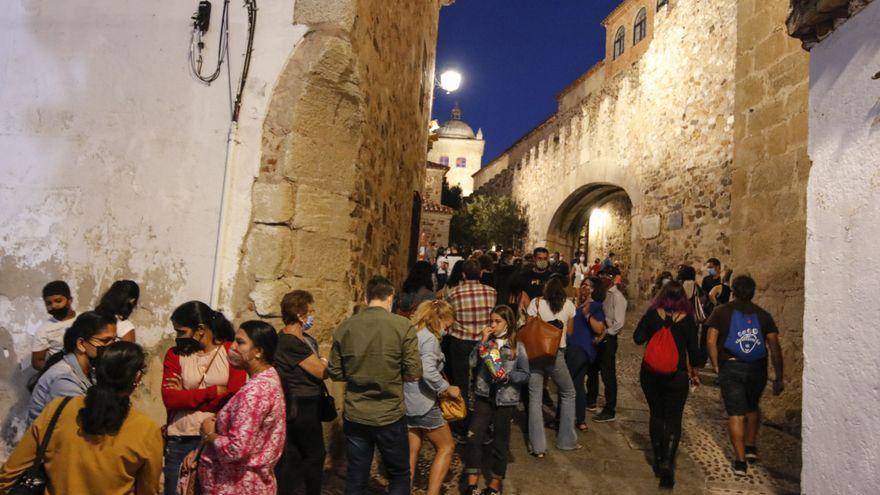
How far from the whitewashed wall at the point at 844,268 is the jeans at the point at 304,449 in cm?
290

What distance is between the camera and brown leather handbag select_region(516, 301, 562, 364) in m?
4.71

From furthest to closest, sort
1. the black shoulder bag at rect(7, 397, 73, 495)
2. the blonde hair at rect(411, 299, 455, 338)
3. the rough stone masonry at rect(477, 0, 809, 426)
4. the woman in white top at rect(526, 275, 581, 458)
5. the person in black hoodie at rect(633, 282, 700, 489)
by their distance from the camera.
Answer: the rough stone masonry at rect(477, 0, 809, 426) → the woman in white top at rect(526, 275, 581, 458) → the person in black hoodie at rect(633, 282, 700, 489) → the blonde hair at rect(411, 299, 455, 338) → the black shoulder bag at rect(7, 397, 73, 495)

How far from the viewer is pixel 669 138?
12758 mm

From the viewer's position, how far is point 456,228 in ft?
91.8

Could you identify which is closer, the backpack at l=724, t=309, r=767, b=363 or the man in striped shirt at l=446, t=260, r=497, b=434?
the backpack at l=724, t=309, r=767, b=363

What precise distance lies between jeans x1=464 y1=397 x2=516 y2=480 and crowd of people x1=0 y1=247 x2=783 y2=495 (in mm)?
10

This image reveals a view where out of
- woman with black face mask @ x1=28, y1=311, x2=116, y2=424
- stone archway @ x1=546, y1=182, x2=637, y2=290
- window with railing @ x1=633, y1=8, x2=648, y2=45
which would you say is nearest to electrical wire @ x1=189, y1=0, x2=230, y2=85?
woman with black face mask @ x1=28, y1=311, x2=116, y2=424

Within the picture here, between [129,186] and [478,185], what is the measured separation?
90.3ft

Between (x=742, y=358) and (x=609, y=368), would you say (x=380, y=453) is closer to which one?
(x=742, y=358)

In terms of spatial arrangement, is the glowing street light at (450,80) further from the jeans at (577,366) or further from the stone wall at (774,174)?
the jeans at (577,366)

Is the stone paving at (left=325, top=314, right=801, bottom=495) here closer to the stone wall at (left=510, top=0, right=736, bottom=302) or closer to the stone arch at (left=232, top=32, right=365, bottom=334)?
the stone arch at (left=232, top=32, right=365, bottom=334)

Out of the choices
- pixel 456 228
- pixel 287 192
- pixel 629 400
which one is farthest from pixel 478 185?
pixel 287 192

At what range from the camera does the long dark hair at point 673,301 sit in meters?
4.47

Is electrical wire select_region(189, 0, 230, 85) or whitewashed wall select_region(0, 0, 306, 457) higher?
electrical wire select_region(189, 0, 230, 85)
